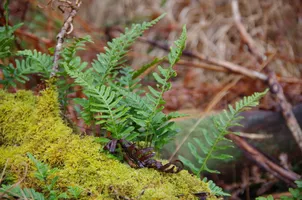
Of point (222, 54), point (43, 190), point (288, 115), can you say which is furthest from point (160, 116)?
point (222, 54)

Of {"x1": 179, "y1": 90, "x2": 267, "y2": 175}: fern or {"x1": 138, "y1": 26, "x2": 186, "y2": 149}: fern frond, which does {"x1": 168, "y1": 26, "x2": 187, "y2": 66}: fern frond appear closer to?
{"x1": 138, "y1": 26, "x2": 186, "y2": 149}: fern frond

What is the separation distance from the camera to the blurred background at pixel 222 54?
2.80 m

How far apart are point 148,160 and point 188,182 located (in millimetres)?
188

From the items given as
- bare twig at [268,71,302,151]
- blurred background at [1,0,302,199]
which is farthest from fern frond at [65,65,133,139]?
bare twig at [268,71,302,151]

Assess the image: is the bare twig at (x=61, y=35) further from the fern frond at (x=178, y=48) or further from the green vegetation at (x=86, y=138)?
the fern frond at (x=178, y=48)

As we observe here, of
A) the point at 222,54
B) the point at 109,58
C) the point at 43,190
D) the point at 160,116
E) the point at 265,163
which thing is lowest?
the point at 43,190

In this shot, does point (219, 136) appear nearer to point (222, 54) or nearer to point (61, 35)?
point (61, 35)

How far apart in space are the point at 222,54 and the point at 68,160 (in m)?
3.89

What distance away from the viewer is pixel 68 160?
1.45m

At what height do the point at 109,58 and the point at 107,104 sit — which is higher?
the point at 109,58

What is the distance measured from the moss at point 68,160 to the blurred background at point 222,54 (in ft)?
3.13

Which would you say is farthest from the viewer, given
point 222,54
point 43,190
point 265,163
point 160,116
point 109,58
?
point 222,54

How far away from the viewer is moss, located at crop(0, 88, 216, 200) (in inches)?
53.8

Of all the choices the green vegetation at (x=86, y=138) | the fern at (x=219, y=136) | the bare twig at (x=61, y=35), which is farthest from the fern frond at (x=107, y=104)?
the fern at (x=219, y=136)
